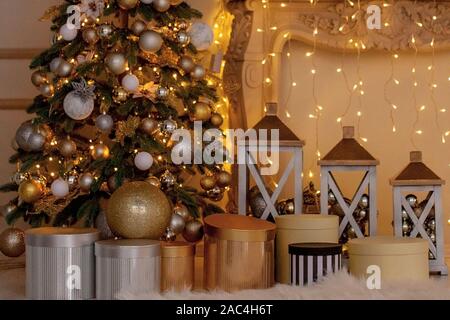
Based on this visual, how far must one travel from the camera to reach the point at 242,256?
103 inches

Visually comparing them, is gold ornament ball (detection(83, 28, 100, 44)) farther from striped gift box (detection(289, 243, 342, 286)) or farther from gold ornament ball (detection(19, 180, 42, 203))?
striped gift box (detection(289, 243, 342, 286))

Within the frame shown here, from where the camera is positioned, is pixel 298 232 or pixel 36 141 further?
pixel 36 141

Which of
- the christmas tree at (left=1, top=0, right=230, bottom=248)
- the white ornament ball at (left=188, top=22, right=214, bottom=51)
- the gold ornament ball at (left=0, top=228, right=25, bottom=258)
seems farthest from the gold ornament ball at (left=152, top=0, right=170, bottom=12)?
the gold ornament ball at (left=0, top=228, right=25, bottom=258)

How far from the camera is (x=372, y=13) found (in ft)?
11.3

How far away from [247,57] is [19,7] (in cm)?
100

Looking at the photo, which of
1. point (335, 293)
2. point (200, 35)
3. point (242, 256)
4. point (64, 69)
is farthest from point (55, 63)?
point (335, 293)

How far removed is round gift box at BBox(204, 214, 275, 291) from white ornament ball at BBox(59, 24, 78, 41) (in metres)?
0.85

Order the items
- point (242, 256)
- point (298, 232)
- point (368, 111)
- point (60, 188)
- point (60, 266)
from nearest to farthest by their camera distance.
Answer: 1. point (60, 266)
2. point (242, 256)
3. point (298, 232)
4. point (60, 188)
5. point (368, 111)

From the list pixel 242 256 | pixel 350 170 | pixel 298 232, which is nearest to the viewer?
pixel 242 256

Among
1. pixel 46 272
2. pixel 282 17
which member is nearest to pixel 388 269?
pixel 46 272

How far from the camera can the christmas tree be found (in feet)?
9.54

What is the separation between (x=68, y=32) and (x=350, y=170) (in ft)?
3.61

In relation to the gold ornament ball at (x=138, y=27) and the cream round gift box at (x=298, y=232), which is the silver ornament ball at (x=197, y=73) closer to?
the gold ornament ball at (x=138, y=27)

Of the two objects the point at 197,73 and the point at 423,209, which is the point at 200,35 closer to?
the point at 197,73
